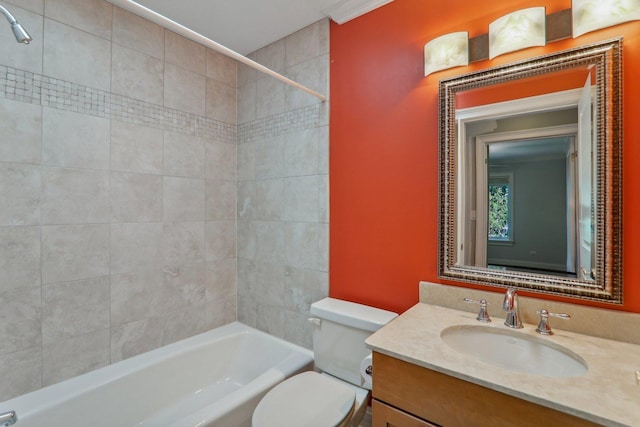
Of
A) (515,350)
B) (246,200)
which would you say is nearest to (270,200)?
(246,200)

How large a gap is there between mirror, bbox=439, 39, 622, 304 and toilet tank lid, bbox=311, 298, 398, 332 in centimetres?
38

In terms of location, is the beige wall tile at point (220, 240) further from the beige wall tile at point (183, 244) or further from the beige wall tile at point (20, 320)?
the beige wall tile at point (20, 320)

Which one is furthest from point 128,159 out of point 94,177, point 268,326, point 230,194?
point 268,326

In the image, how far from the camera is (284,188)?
2094 mm

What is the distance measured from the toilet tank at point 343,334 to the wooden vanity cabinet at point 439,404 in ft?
1.44

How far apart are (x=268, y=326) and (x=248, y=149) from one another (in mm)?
1336

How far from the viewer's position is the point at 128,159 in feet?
5.96

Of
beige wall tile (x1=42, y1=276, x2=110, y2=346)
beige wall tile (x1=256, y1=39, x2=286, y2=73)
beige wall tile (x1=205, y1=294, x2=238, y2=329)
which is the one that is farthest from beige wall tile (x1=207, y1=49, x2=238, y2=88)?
beige wall tile (x1=205, y1=294, x2=238, y2=329)

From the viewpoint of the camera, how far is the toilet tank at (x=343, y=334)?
1534 millimetres

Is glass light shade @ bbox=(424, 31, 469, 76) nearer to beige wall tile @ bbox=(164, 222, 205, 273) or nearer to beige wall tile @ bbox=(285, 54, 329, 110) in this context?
beige wall tile @ bbox=(285, 54, 329, 110)

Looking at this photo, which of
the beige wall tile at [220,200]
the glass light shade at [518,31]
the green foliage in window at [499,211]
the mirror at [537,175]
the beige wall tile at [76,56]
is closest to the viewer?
the mirror at [537,175]

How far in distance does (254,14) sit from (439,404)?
2.16m

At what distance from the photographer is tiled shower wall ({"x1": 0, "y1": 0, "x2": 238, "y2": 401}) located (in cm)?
146

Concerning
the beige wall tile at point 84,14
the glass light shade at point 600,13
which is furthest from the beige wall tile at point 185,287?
the glass light shade at point 600,13
